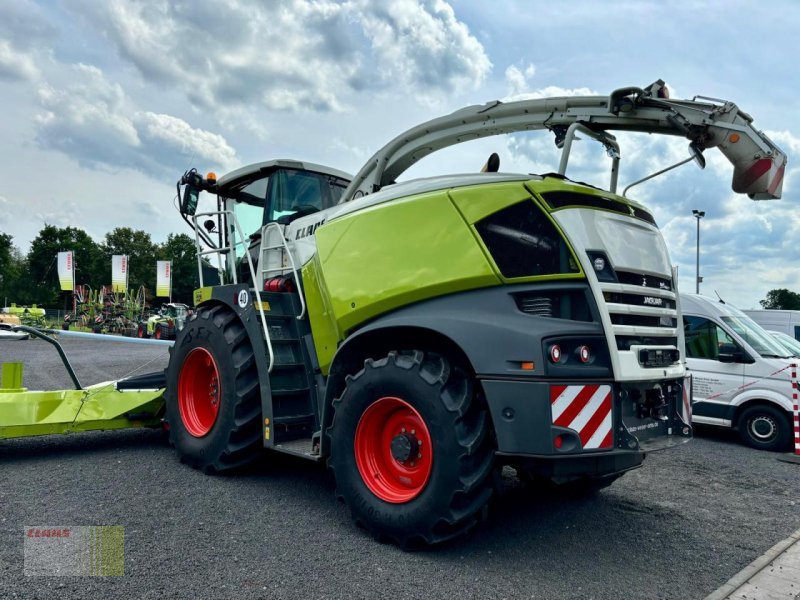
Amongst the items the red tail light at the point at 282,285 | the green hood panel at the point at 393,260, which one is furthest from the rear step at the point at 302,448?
the red tail light at the point at 282,285

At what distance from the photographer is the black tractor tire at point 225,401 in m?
5.05

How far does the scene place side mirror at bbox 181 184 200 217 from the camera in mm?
6379

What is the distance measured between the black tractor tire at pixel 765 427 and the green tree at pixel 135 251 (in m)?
74.4

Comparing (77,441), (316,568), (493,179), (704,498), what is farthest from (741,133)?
(77,441)

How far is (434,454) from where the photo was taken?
→ 11.7 feet

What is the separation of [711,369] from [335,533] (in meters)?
6.85

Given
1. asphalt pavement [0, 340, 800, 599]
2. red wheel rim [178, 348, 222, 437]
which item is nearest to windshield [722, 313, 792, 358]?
asphalt pavement [0, 340, 800, 599]

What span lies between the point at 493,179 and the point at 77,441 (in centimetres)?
551

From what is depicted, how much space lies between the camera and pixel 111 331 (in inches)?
1417

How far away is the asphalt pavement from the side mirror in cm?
249

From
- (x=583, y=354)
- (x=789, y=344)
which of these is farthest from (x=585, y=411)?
(x=789, y=344)

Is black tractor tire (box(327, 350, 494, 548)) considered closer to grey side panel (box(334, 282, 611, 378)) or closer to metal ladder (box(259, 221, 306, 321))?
grey side panel (box(334, 282, 611, 378))

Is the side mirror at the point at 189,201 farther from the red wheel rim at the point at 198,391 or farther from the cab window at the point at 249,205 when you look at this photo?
the red wheel rim at the point at 198,391

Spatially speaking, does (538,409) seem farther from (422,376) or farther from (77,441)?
(77,441)
